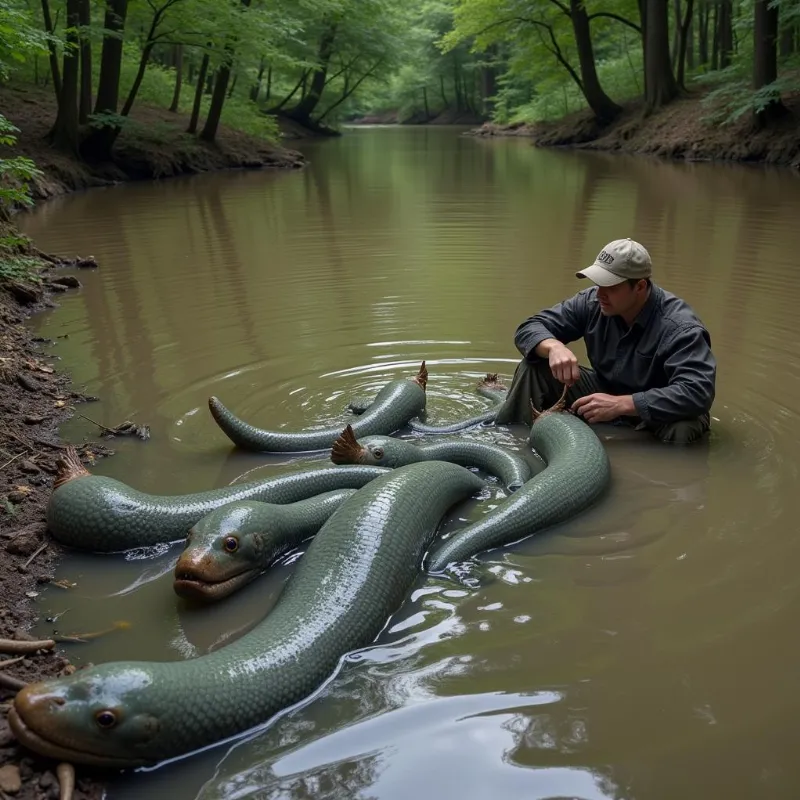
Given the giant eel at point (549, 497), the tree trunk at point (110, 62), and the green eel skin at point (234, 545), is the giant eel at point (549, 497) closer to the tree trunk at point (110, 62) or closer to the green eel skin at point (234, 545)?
the green eel skin at point (234, 545)

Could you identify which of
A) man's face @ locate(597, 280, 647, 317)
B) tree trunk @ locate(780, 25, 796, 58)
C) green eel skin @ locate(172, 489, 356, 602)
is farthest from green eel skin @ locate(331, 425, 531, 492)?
tree trunk @ locate(780, 25, 796, 58)

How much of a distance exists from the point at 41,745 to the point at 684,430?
4012mm

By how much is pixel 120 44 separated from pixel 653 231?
1400cm

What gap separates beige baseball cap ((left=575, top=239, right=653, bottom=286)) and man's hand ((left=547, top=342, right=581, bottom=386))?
56 cm

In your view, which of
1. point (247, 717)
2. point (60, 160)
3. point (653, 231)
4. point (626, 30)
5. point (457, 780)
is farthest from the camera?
point (626, 30)

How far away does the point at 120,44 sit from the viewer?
19625 millimetres

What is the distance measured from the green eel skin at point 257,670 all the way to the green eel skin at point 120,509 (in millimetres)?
688

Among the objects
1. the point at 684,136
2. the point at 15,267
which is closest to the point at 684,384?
the point at 15,267

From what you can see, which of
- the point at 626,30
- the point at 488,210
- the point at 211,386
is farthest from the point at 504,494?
the point at 626,30

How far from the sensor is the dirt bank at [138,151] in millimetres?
19062

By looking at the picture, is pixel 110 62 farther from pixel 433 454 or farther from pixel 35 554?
pixel 35 554

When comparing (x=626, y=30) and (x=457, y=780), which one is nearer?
(x=457, y=780)

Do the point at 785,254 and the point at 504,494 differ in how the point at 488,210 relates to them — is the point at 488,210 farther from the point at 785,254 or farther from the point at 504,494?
the point at 504,494


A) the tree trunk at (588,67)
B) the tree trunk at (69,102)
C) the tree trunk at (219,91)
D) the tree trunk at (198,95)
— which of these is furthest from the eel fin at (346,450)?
the tree trunk at (588,67)
